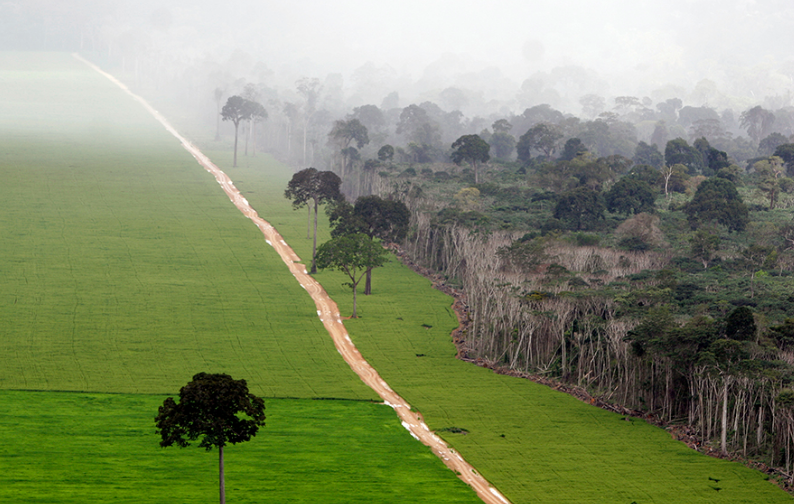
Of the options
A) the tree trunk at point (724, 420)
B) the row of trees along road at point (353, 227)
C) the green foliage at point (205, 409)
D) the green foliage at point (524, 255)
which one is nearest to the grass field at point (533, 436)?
the tree trunk at point (724, 420)

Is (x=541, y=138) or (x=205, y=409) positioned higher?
→ (x=541, y=138)

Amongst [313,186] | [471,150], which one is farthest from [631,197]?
[313,186]

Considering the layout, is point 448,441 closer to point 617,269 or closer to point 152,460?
point 152,460

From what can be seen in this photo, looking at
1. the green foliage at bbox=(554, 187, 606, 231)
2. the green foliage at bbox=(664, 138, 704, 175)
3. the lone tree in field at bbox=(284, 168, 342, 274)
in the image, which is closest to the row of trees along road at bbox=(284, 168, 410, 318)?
the lone tree in field at bbox=(284, 168, 342, 274)

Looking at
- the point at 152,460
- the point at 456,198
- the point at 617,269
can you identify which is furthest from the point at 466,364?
the point at 456,198

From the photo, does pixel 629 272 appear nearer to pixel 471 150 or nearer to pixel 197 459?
pixel 197 459
